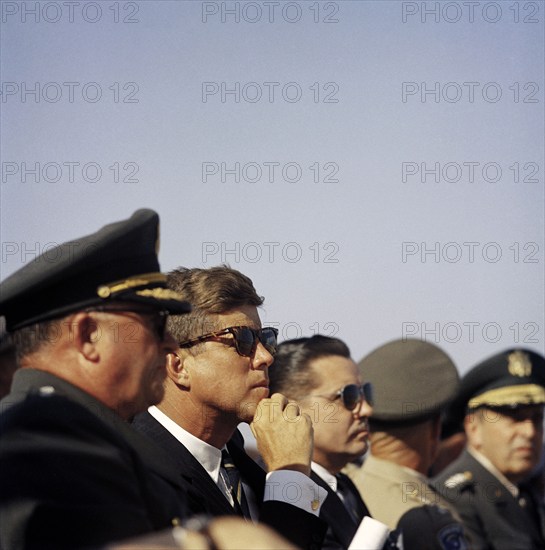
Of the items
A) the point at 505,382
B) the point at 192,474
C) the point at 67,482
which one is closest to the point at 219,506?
the point at 192,474

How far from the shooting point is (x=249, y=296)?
5059mm

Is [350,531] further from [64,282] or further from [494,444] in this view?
[64,282]

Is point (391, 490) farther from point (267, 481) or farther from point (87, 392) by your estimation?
point (87, 392)

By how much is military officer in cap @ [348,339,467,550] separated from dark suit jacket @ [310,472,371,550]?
33 cm

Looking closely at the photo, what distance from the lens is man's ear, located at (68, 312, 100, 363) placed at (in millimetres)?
3342

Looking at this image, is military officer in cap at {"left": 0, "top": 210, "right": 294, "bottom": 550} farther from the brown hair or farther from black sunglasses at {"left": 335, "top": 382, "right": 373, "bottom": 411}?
black sunglasses at {"left": 335, "top": 382, "right": 373, "bottom": 411}

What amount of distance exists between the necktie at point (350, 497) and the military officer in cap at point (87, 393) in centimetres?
217

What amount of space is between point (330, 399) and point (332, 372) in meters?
0.14

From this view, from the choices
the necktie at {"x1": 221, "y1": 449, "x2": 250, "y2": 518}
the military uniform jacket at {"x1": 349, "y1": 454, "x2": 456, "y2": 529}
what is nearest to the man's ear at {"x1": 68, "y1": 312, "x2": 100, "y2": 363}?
the necktie at {"x1": 221, "y1": 449, "x2": 250, "y2": 518}

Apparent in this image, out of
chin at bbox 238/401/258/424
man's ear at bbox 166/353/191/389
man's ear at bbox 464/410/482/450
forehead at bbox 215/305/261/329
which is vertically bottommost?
man's ear at bbox 464/410/482/450

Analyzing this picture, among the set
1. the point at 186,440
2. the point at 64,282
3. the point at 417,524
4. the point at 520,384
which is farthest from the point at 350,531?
the point at 64,282

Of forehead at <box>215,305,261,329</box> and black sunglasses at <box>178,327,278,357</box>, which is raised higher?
forehead at <box>215,305,261,329</box>

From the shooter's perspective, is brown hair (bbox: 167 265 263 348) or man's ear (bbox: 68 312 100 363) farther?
brown hair (bbox: 167 265 263 348)

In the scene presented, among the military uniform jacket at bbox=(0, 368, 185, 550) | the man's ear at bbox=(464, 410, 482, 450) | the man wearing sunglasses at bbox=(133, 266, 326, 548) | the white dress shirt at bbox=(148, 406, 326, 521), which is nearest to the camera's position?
the military uniform jacket at bbox=(0, 368, 185, 550)
